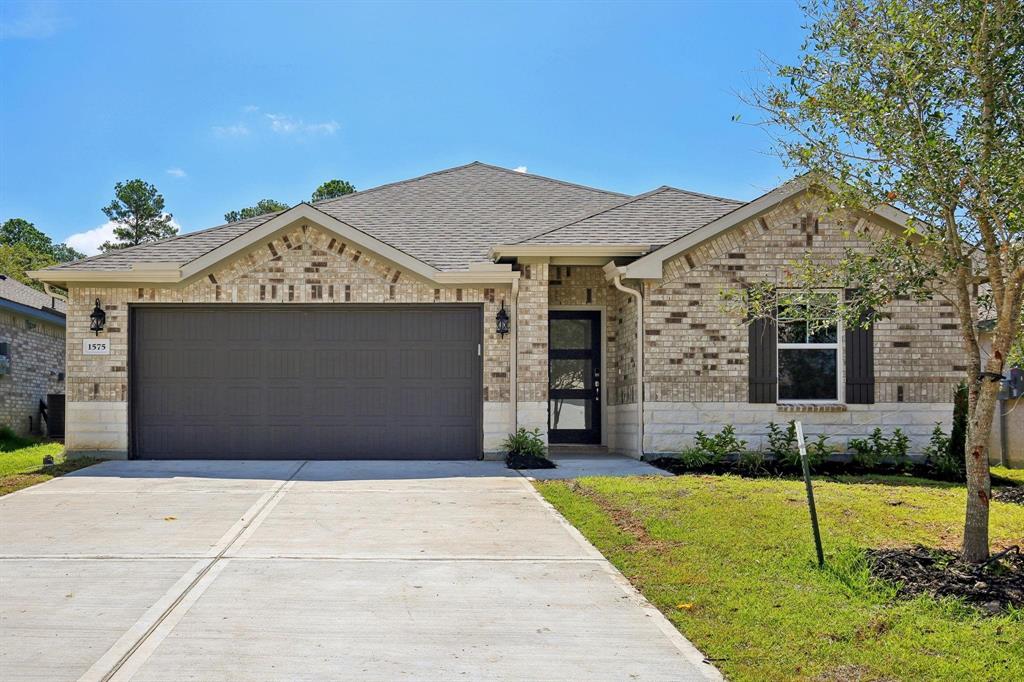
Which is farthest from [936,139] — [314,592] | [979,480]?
[314,592]

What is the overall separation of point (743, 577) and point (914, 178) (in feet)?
10.2

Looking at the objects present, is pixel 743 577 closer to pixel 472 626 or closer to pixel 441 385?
pixel 472 626

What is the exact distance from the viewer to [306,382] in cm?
1382

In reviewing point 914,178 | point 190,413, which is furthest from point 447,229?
point 914,178

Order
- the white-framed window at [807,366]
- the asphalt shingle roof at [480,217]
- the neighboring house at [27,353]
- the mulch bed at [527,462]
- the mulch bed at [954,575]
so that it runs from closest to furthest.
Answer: the mulch bed at [954,575], the mulch bed at [527,462], the white-framed window at [807,366], the asphalt shingle roof at [480,217], the neighboring house at [27,353]

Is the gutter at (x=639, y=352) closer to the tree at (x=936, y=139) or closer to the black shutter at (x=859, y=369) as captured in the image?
the black shutter at (x=859, y=369)

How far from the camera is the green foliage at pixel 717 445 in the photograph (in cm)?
1294

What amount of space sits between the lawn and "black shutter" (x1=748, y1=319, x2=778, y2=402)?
32.5 ft

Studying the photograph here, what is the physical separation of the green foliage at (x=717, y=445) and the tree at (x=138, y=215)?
47.5 metres

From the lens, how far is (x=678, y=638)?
5.21 m

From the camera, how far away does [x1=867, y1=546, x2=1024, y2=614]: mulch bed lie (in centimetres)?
572

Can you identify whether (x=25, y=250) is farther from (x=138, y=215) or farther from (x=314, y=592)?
(x=314, y=592)

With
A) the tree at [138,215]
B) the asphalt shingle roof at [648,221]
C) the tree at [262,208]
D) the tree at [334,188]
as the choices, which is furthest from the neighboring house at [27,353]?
the tree at [138,215]

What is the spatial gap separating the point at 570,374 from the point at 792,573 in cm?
922
